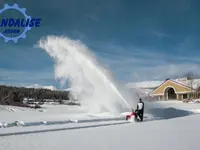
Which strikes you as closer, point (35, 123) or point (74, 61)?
point (35, 123)

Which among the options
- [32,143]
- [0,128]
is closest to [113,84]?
[0,128]

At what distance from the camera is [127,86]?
87.4 ft

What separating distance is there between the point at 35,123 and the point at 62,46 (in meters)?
10.6

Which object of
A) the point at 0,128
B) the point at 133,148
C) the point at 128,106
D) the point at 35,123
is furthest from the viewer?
the point at 128,106

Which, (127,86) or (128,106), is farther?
(127,86)

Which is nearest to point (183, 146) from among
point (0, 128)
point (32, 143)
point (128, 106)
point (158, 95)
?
point (32, 143)

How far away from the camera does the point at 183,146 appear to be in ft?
30.5

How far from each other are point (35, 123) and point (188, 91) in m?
54.9

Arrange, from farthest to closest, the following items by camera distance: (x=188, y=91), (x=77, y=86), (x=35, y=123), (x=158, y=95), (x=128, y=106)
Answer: (x=158, y=95) → (x=188, y=91) → (x=77, y=86) → (x=128, y=106) → (x=35, y=123)

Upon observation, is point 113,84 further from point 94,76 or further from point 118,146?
point 118,146

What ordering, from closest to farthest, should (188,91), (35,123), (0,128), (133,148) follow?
(133,148)
(0,128)
(35,123)
(188,91)

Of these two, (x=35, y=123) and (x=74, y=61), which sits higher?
(x=74, y=61)

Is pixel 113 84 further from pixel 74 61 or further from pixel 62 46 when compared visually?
pixel 62 46

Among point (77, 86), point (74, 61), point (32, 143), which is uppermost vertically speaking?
point (74, 61)
